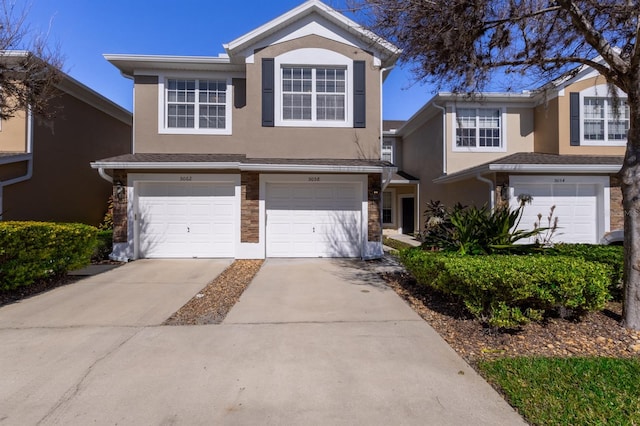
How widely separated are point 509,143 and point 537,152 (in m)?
1.14

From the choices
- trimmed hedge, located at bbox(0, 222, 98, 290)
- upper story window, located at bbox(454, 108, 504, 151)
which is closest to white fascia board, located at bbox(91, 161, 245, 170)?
trimmed hedge, located at bbox(0, 222, 98, 290)

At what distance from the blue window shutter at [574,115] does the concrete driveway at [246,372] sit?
11.9m

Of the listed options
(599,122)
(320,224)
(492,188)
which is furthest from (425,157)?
(320,224)

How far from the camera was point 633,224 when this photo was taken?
4426 mm

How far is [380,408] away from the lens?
113 inches

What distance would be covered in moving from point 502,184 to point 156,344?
10.7 meters

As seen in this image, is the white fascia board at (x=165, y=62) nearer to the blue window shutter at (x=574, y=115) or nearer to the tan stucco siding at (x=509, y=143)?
the tan stucco siding at (x=509, y=143)

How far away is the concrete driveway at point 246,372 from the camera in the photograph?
2801 millimetres

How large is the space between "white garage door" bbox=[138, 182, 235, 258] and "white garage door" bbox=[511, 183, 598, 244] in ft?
32.3

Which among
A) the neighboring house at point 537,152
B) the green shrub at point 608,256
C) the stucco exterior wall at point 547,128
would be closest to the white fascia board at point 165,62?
the neighboring house at point 537,152

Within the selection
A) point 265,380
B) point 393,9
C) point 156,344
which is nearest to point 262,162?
point 393,9

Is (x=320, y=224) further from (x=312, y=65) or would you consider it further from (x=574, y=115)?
(x=574, y=115)

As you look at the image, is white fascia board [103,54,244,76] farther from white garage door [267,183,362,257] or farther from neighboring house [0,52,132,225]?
white garage door [267,183,362,257]

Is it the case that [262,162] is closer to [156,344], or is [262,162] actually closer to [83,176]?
[156,344]
